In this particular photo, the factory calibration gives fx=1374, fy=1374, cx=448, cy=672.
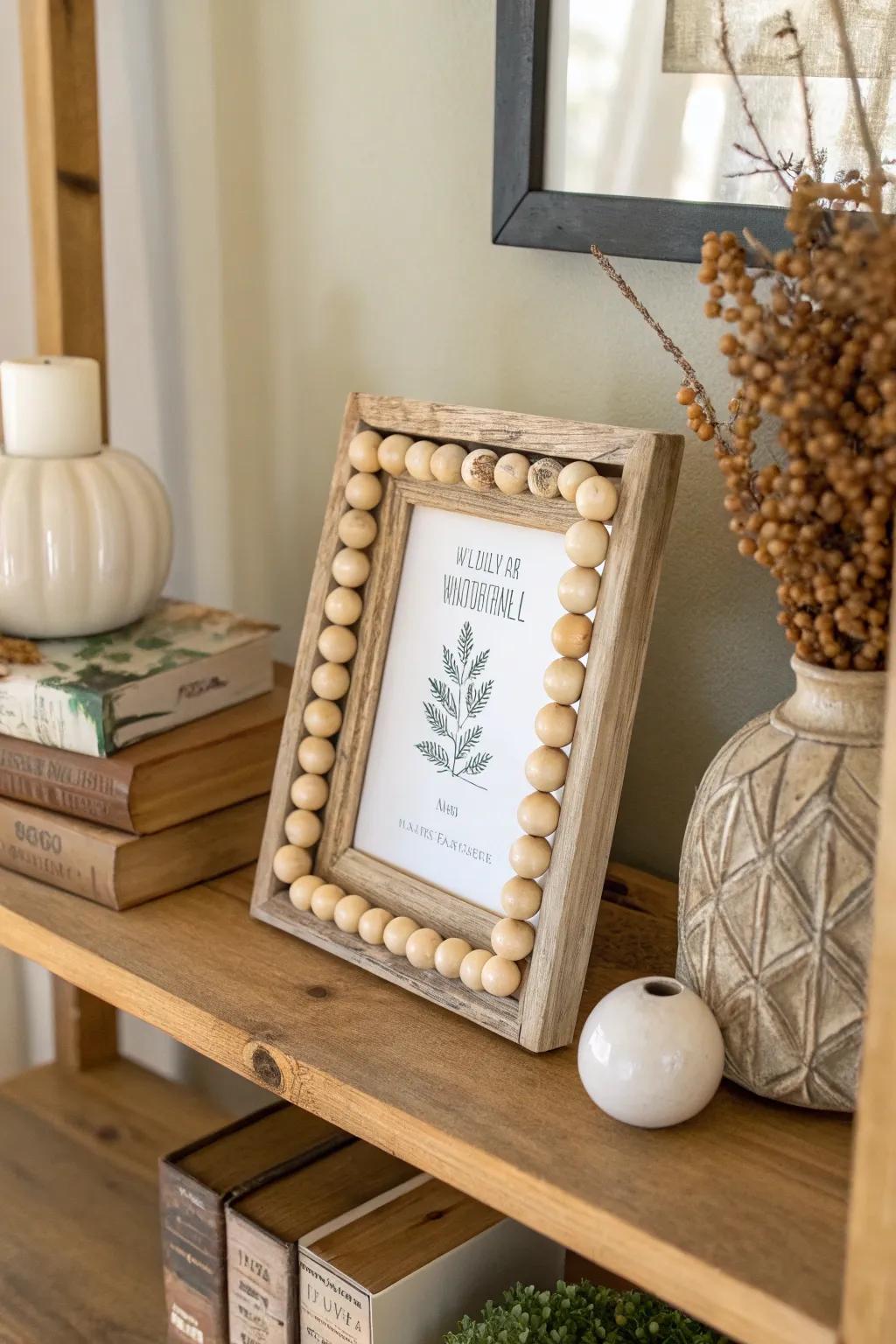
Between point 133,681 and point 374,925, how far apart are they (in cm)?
22

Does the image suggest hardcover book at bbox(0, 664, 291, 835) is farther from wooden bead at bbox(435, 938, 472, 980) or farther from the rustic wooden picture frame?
wooden bead at bbox(435, 938, 472, 980)

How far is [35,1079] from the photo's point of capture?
4.09 feet

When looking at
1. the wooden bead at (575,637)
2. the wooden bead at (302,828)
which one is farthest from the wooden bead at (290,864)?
the wooden bead at (575,637)

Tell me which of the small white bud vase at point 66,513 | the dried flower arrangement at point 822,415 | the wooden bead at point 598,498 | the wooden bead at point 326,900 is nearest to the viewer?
the dried flower arrangement at point 822,415

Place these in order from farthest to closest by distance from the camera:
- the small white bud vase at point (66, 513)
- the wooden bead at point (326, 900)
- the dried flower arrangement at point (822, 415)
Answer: the small white bud vase at point (66, 513)
the wooden bead at point (326, 900)
the dried flower arrangement at point (822, 415)

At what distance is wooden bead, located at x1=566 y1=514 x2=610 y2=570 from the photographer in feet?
2.20

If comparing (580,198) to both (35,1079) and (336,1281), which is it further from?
(35,1079)

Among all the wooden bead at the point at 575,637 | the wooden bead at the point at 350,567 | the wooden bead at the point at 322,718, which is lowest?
the wooden bead at the point at 322,718

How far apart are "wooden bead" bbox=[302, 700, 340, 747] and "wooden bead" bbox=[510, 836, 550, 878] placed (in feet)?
0.52

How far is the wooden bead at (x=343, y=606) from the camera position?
79 cm

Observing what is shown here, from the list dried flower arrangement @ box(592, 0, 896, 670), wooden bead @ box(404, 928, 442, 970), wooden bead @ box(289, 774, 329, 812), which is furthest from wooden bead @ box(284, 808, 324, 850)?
dried flower arrangement @ box(592, 0, 896, 670)

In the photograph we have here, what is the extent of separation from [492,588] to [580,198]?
0.76 feet

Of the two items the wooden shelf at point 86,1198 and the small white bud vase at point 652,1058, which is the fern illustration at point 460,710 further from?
the wooden shelf at point 86,1198

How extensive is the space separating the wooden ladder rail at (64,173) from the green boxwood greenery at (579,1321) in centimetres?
69
